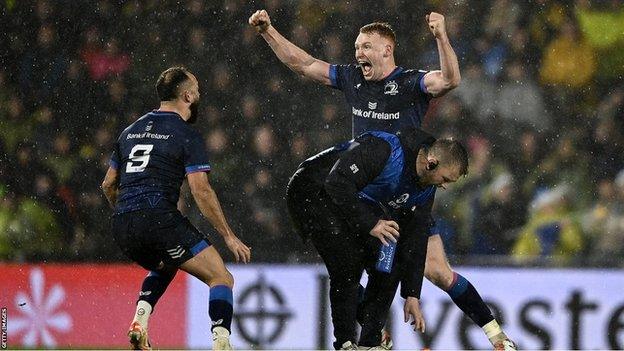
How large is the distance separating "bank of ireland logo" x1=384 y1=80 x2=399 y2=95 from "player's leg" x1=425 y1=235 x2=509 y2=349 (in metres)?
0.79

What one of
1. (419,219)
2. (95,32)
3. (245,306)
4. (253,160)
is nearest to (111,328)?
(245,306)

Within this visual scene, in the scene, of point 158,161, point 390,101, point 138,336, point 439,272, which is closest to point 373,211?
point 390,101

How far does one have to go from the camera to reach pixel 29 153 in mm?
10078

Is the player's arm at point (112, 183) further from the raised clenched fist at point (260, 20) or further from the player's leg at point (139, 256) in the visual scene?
the raised clenched fist at point (260, 20)

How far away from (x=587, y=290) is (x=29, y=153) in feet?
14.2

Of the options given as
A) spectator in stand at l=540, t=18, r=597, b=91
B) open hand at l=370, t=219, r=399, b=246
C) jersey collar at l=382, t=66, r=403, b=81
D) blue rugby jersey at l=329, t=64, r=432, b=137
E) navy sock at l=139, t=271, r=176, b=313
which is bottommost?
→ navy sock at l=139, t=271, r=176, b=313

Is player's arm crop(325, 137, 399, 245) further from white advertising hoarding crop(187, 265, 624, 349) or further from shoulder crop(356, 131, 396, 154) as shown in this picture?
white advertising hoarding crop(187, 265, 624, 349)

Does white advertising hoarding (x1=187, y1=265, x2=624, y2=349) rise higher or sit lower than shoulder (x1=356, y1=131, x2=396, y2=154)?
lower

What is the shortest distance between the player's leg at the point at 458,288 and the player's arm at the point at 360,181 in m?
0.96

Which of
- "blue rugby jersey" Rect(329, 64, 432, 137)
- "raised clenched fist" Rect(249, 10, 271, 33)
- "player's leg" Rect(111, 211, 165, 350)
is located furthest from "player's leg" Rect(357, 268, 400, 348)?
"raised clenched fist" Rect(249, 10, 271, 33)

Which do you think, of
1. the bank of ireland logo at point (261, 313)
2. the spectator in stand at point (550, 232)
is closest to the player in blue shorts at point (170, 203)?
the bank of ireland logo at point (261, 313)

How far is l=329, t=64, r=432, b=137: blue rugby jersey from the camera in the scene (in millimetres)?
6520

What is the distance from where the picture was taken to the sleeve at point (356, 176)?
574 centimetres

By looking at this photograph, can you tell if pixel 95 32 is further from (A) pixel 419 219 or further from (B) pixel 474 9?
(A) pixel 419 219
